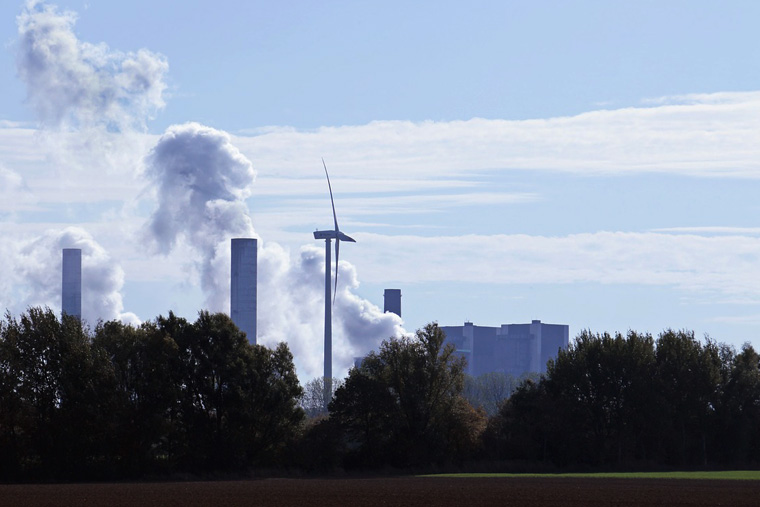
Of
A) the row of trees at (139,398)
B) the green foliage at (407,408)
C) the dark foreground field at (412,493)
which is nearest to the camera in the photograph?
the dark foreground field at (412,493)

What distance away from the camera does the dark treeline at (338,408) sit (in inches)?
3878

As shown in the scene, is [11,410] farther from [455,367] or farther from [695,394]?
[695,394]

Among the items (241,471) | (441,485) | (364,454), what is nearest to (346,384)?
(364,454)

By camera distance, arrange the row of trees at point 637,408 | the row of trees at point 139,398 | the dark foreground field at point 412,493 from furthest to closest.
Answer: the row of trees at point 637,408 → the row of trees at point 139,398 → the dark foreground field at point 412,493

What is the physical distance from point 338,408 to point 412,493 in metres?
42.1

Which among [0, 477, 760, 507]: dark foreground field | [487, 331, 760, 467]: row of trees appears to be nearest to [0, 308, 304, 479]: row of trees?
[0, 477, 760, 507]: dark foreground field

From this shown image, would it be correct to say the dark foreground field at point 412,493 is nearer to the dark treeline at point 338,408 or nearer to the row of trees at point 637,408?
the dark treeline at point 338,408

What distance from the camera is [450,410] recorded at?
117 metres

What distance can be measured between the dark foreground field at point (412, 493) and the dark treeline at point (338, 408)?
15375 mm

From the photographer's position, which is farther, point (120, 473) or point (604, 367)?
point (604, 367)

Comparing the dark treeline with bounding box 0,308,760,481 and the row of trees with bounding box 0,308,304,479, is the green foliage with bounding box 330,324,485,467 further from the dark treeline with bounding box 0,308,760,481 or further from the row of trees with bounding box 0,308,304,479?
the row of trees with bounding box 0,308,304,479

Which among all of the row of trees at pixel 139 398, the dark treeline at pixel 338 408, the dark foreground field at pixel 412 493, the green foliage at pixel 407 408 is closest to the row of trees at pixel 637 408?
the dark treeline at pixel 338 408

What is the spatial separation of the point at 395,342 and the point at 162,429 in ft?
99.2

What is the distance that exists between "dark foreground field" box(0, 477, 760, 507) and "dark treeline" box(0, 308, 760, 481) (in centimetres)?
1537
